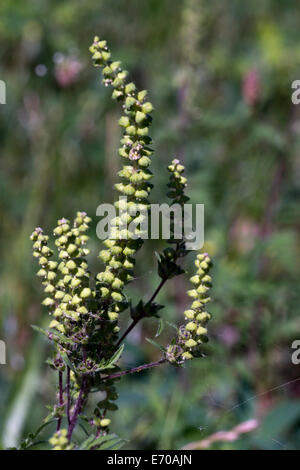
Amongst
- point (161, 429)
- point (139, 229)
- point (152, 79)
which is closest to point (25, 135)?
point (152, 79)

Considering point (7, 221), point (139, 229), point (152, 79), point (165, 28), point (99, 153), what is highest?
point (165, 28)

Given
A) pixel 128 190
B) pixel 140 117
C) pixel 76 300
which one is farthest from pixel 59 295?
pixel 140 117

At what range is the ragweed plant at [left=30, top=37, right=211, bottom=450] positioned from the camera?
1.02m

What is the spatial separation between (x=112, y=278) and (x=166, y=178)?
1.85 metres

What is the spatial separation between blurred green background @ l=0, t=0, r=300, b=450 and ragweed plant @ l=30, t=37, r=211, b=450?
0.69 m

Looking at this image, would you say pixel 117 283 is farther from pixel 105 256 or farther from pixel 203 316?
pixel 203 316

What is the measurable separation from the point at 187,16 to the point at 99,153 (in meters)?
0.96

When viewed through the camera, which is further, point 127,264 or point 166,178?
point 166,178

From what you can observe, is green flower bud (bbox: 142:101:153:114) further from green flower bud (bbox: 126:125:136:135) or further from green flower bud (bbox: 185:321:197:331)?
green flower bud (bbox: 185:321:197:331)

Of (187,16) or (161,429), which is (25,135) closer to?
(187,16)

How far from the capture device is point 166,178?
2.85m

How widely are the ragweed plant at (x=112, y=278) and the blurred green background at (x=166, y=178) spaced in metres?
0.69

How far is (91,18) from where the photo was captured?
397 cm

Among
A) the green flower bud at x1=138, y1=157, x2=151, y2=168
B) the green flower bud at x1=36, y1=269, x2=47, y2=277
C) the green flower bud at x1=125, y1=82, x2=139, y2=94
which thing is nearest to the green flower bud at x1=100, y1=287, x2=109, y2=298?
the green flower bud at x1=36, y1=269, x2=47, y2=277
